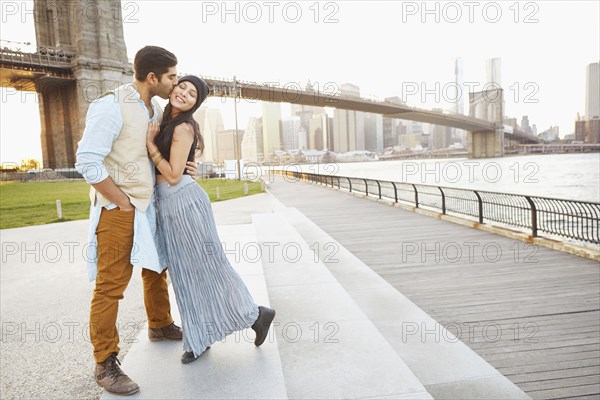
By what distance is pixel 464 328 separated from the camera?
12.3ft

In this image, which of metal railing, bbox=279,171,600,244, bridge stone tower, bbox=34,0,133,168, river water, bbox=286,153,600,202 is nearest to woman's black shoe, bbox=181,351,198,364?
metal railing, bbox=279,171,600,244

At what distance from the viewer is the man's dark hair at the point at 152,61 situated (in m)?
2.08

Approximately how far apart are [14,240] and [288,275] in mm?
7669

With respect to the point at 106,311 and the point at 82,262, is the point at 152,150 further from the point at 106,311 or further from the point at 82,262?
the point at 82,262

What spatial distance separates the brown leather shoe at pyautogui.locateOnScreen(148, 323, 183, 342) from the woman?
1.23 feet

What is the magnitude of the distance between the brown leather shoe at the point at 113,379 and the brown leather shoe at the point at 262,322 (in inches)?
27.6

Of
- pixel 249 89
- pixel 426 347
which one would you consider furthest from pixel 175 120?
pixel 249 89

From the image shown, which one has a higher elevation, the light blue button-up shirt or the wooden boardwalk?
the light blue button-up shirt

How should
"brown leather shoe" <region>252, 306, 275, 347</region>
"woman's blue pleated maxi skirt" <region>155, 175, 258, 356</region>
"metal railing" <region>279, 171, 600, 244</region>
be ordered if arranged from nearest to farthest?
1. "woman's blue pleated maxi skirt" <region>155, 175, 258, 356</region>
2. "brown leather shoe" <region>252, 306, 275, 347</region>
3. "metal railing" <region>279, 171, 600, 244</region>

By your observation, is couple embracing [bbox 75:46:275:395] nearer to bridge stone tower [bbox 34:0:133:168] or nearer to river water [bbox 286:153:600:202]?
river water [bbox 286:153:600:202]

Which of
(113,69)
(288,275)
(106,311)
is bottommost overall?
(288,275)

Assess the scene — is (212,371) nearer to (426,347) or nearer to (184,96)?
(184,96)

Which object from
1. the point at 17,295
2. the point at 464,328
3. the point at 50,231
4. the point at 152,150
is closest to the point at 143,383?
the point at 152,150

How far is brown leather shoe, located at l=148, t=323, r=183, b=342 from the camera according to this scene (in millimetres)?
2672
